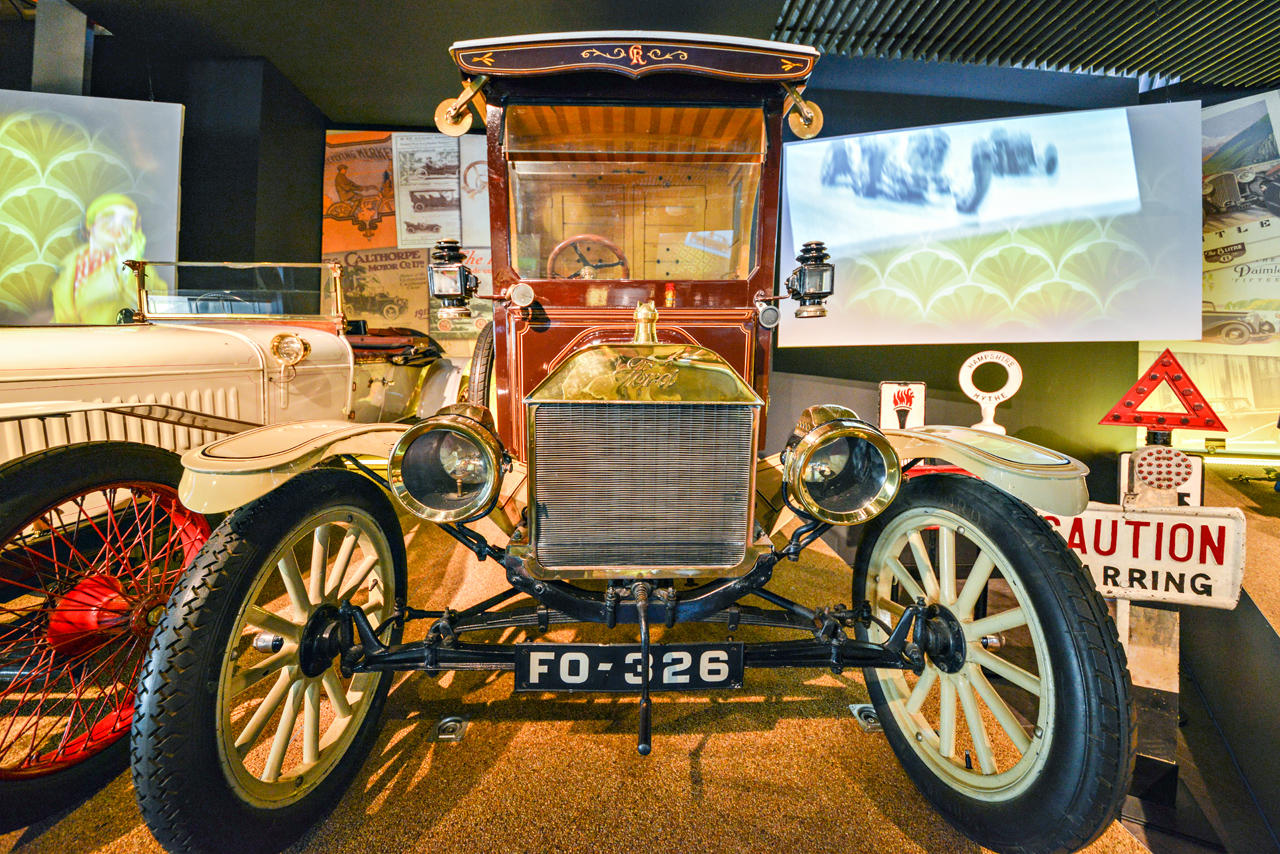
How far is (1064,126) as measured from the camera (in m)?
3.27

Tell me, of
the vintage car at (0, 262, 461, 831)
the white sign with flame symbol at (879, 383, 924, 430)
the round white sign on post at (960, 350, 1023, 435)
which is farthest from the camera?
the white sign with flame symbol at (879, 383, 924, 430)

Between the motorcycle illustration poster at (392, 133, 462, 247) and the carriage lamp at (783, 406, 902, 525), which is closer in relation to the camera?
the carriage lamp at (783, 406, 902, 525)

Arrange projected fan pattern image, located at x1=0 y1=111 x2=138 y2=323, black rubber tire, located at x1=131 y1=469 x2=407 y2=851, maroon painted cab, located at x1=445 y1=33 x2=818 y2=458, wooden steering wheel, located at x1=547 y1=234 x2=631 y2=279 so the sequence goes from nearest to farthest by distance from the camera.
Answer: black rubber tire, located at x1=131 y1=469 x2=407 y2=851
maroon painted cab, located at x1=445 y1=33 x2=818 y2=458
wooden steering wheel, located at x1=547 y1=234 x2=631 y2=279
projected fan pattern image, located at x1=0 y1=111 x2=138 y2=323

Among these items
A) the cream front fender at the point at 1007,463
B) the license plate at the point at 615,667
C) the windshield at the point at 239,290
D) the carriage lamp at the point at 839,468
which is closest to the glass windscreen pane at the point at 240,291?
the windshield at the point at 239,290

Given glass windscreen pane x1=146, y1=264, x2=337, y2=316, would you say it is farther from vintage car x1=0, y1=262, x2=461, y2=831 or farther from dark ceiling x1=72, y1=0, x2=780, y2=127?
dark ceiling x1=72, y1=0, x2=780, y2=127

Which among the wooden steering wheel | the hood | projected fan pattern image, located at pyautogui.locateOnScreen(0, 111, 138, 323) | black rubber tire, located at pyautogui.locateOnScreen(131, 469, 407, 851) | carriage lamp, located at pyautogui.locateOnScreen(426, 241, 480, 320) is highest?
projected fan pattern image, located at pyautogui.locateOnScreen(0, 111, 138, 323)

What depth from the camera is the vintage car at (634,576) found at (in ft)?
3.28

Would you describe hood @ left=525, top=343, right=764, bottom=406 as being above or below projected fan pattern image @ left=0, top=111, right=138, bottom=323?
below

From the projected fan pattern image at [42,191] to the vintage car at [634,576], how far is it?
16.3ft

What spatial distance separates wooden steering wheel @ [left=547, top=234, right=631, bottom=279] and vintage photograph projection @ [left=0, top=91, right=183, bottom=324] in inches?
180

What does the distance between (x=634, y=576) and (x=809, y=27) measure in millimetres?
4709

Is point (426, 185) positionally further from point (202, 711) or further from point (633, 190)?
point (202, 711)

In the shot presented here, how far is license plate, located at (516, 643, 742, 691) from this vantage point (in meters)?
1.15

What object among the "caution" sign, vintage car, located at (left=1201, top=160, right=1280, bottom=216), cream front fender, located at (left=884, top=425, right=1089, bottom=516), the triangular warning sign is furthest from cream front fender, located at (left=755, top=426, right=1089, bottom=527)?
vintage car, located at (left=1201, top=160, right=1280, bottom=216)
